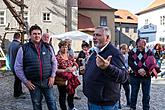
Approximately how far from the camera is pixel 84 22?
156 ft

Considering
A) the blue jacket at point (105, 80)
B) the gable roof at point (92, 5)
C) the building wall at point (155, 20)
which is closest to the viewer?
the blue jacket at point (105, 80)

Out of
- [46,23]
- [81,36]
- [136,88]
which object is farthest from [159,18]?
[136,88]

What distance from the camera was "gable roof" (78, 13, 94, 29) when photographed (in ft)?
153

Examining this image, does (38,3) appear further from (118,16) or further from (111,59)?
(118,16)

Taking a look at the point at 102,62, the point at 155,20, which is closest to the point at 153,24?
the point at 155,20

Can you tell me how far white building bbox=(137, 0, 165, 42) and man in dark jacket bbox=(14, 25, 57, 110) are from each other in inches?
1691

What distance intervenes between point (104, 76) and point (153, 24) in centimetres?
4868

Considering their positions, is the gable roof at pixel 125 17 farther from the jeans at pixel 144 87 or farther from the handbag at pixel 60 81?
the handbag at pixel 60 81

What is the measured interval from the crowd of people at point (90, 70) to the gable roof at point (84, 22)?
125 ft

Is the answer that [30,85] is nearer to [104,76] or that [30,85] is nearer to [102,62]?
[104,76]

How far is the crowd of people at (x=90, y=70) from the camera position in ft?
13.3

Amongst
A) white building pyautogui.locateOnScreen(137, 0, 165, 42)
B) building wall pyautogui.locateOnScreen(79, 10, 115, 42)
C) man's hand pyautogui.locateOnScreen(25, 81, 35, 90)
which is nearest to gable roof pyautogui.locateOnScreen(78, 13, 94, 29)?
building wall pyautogui.locateOnScreen(79, 10, 115, 42)

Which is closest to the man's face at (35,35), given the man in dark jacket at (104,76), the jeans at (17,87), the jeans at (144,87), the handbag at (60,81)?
the man in dark jacket at (104,76)

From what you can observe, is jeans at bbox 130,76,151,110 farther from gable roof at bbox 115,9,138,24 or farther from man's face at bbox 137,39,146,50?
gable roof at bbox 115,9,138,24
